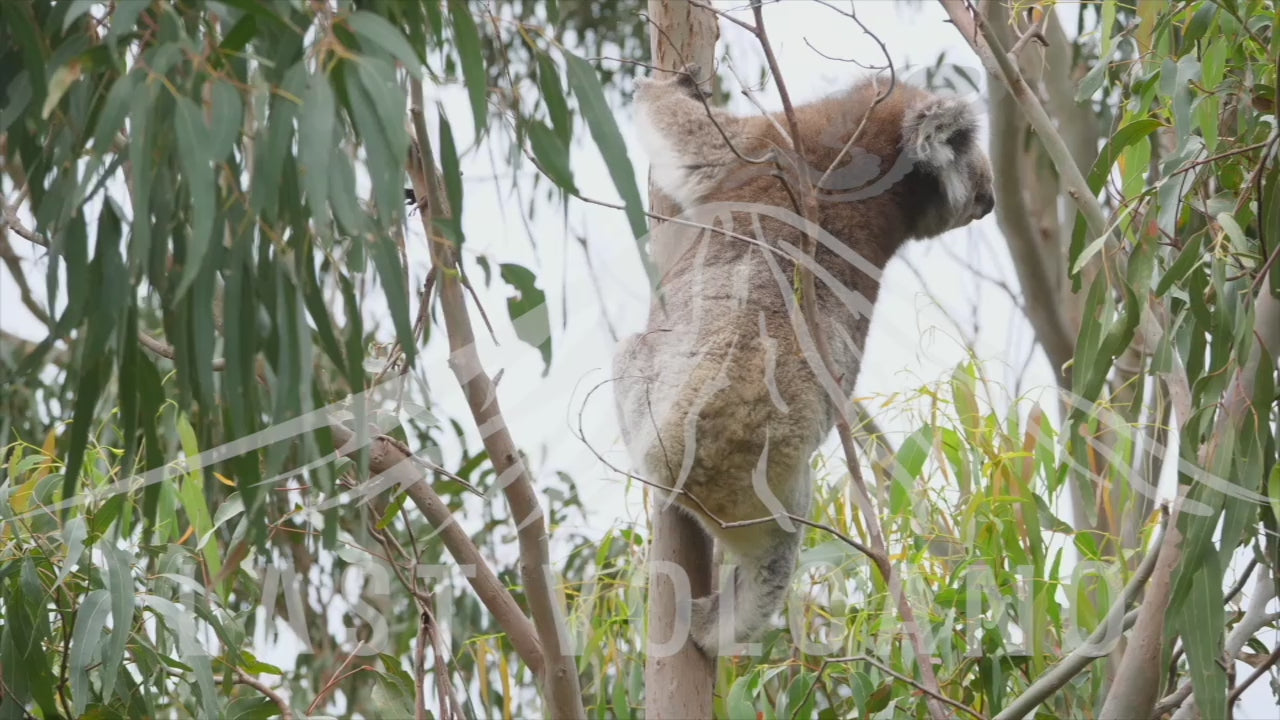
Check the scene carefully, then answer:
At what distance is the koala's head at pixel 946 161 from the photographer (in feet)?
9.35

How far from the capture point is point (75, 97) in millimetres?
1327

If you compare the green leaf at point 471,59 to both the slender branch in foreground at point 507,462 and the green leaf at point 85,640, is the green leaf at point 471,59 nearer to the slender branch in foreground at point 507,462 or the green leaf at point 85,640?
the slender branch in foreground at point 507,462

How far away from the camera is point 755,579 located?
8.76ft

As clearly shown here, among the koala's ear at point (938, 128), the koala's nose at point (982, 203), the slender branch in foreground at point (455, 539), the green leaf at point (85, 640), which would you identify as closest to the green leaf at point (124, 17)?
the slender branch in foreground at point (455, 539)

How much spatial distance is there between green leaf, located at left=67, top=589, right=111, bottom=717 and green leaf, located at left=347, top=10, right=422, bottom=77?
1086 millimetres

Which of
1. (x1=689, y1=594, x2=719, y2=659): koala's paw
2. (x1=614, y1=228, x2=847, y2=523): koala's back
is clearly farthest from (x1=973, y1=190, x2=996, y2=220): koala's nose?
(x1=689, y1=594, x2=719, y2=659): koala's paw

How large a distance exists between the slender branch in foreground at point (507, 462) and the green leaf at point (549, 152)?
283 mm

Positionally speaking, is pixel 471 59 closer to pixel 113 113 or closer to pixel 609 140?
pixel 609 140

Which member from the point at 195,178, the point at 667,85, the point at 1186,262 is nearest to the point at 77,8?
the point at 195,178

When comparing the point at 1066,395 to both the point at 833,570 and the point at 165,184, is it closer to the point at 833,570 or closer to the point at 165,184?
the point at 833,570

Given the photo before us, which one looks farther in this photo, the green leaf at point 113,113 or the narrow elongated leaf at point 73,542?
the narrow elongated leaf at point 73,542

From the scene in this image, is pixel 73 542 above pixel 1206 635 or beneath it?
above

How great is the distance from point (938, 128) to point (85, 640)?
190cm

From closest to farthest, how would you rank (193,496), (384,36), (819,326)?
(384,36), (819,326), (193,496)
